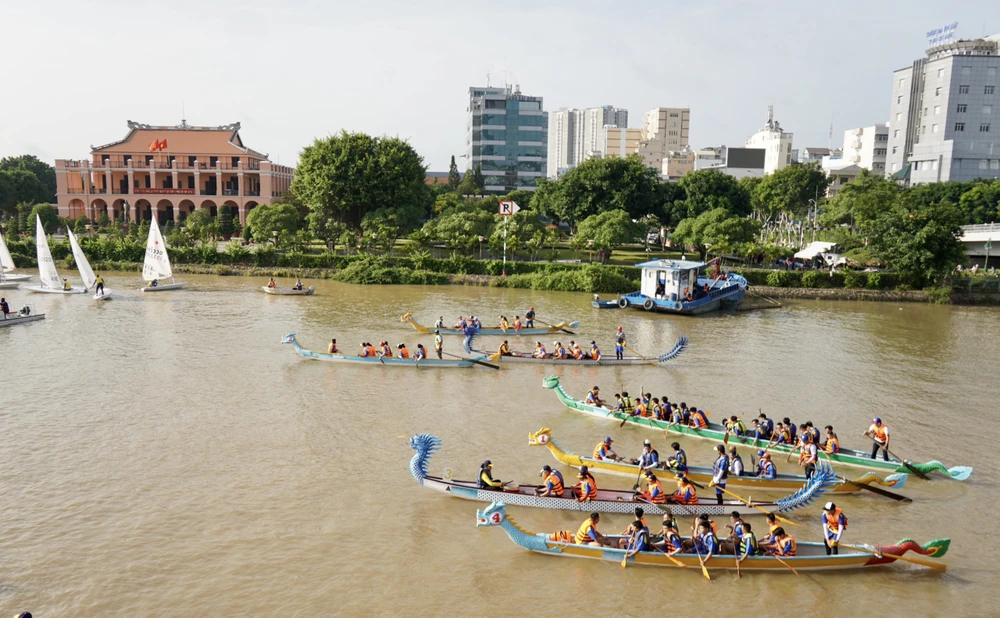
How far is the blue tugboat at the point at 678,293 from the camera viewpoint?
39.8 meters

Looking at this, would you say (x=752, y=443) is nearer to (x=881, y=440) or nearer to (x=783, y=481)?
(x=783, y=481)

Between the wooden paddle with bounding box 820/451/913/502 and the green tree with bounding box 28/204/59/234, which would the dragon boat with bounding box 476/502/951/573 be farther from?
the green tree with bounding box 28/204/59/234

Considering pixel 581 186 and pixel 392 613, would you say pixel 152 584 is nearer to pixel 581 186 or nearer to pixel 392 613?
pixel 392 613

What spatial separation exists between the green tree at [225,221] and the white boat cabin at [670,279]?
44429 mm

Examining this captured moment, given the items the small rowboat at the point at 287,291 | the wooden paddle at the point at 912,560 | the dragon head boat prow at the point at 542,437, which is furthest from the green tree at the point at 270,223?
the wooden paddle at the point at 912,560

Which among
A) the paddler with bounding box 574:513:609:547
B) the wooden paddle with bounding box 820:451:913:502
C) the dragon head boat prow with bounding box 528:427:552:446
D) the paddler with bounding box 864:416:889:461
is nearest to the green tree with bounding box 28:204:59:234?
the dragon head boat prow with bounding box 528:427:552:446

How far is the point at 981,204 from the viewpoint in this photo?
63.2 meters

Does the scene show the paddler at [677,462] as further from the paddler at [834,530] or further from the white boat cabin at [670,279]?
the white boat cabin at [670,279]

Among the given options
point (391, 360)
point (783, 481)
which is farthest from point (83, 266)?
point (783, 481)

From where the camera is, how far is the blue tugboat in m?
39.8

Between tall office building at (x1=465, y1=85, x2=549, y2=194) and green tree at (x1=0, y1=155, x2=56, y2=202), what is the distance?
5756 cm

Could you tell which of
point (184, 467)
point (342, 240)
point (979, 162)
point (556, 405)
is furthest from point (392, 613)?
point (979, 162)

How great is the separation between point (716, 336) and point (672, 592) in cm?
2320

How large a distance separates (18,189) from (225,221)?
27.7 meters
